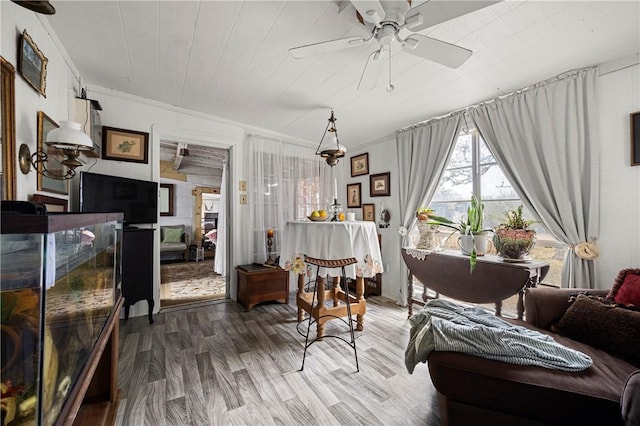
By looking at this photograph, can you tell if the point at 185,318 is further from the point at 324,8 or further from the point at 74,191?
the point at 324,8

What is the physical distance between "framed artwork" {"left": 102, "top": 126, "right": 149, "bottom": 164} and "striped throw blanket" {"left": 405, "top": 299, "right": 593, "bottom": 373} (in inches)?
124

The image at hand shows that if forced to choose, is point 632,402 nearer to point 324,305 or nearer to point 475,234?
point 475,234

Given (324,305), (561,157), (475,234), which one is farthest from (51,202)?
(561,157)

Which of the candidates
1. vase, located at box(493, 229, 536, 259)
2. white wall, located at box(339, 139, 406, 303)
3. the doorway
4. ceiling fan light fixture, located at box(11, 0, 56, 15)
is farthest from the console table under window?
the doorway

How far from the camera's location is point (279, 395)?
163 centimetres

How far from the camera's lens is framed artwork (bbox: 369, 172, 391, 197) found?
3580mm

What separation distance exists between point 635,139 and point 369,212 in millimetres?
2612

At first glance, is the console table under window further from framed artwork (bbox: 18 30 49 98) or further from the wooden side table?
framed artwork (bbox: 18 30 49 98)

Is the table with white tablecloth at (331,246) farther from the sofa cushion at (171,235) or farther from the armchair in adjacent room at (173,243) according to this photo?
the sofa cushion at (171,235)

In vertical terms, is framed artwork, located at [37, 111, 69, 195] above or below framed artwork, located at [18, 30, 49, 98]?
below

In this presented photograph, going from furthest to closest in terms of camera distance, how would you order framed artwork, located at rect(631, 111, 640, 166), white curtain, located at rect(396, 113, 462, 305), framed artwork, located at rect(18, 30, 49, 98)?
1. white curtain, located at rect(396, 113, 462, 305)
2. framed artwork, located at rect(631, 111, 640, 166)
3. framed artwork, located at rect(18, 30, 49, 98)

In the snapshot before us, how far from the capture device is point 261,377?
1.80m

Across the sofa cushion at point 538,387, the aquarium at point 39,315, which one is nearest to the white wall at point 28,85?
the aquarium at point 39,315

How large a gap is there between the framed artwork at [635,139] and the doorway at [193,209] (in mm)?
4791
